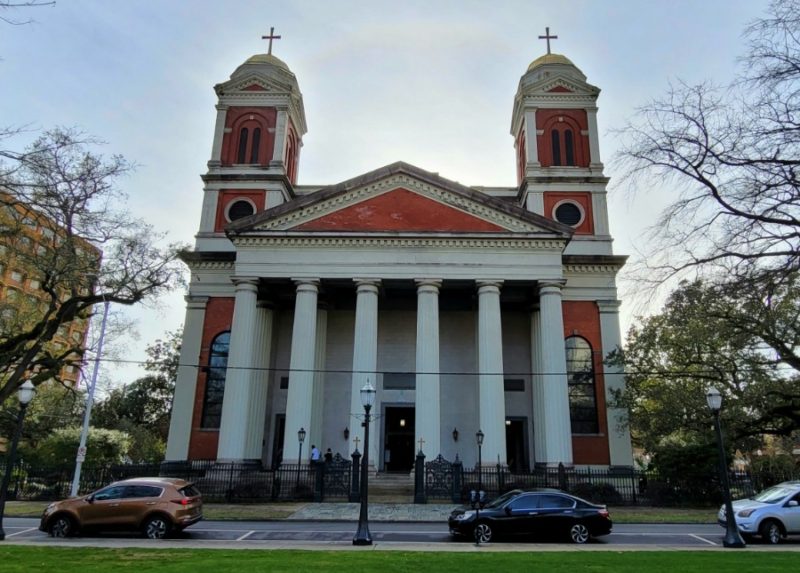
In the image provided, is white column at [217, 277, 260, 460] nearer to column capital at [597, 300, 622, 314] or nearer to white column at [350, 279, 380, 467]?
white column at [350, 279, 380, 467]

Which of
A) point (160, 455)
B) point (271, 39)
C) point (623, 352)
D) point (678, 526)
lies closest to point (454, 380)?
point (623, 352)

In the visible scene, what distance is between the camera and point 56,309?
2309 centimetres

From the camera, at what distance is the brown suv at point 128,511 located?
14.9m

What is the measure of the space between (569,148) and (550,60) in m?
6.79

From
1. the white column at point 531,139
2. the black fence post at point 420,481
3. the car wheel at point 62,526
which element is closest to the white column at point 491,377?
the black fence post at point 420,481

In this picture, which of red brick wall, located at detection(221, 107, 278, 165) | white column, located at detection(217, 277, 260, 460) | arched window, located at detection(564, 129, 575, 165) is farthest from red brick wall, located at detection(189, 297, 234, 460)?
arched window, located at detection(564, 129, 575, 165)

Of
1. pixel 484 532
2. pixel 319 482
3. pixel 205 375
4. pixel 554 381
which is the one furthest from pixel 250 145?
pixel 484 532

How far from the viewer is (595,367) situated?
1233 inches

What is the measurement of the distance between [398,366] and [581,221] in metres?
14.1

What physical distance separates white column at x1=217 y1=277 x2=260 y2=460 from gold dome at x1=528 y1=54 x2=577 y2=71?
2459 centimetres

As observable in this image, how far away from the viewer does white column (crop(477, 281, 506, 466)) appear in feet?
87.4

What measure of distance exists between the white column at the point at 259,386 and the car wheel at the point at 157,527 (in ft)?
44.2

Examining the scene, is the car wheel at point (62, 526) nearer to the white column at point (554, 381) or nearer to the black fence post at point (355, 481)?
the black fence post at point (355, 481)

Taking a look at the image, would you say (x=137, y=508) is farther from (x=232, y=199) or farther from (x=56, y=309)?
(x=232, y=199)
